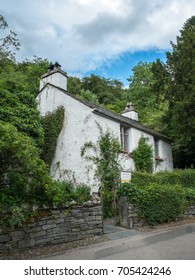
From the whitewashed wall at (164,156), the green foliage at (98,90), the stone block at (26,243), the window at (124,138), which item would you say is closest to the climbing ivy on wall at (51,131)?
the window at (124,138)

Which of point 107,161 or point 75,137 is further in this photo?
point 75,137

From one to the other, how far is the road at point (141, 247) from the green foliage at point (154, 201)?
1327mm

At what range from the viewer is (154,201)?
12.1 metres

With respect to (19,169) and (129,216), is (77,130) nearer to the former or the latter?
(129,216)

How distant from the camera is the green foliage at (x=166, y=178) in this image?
49.5 ft

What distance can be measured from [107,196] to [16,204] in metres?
6.53

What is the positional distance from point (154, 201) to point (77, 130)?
23.3 feet

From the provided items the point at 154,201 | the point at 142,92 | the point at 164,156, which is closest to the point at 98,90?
the point at 142,92

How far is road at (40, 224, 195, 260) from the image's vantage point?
700cm

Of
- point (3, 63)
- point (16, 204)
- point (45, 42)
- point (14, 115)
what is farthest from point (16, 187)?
point (3, 63)

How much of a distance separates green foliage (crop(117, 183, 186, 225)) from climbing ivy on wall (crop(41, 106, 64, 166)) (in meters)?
6.56

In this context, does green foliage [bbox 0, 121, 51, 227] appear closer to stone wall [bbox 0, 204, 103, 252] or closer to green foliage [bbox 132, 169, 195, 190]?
stone wall [bbox 0, 204, 103, 252]

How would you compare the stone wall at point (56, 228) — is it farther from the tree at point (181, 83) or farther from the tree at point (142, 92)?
the tree at point (142, 92)

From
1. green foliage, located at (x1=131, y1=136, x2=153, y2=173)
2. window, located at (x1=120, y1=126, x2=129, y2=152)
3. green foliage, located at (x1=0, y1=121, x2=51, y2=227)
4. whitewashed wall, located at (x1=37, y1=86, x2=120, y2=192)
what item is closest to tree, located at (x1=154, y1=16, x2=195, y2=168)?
green foliage, located at (x1=131, y1=136, x2=153, y2=173)
